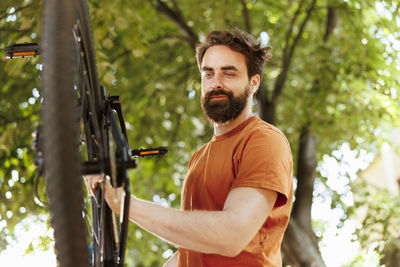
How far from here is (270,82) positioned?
6844 mm

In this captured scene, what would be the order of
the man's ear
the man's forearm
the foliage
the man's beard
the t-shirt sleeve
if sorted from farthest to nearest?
the foliage < the man's ear < the man's beard < the t-shirt sleeve < the man's forearm

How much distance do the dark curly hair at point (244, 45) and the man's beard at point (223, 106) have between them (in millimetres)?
147

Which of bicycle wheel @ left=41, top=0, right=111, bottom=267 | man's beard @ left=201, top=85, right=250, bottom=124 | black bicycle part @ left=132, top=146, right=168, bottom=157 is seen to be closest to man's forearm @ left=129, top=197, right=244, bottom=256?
black bicycle part @ left=132, top=146, right=168, bottom=157

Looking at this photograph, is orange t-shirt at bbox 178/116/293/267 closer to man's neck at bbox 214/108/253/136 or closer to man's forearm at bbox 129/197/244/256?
man's neck at bbox 214/108/253/136

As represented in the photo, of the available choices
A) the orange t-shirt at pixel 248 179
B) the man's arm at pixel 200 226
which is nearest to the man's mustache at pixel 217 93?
the orange t-shirt at pixel 248 179

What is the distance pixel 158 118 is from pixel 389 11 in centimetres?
284

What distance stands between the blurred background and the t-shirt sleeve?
2.44 metres

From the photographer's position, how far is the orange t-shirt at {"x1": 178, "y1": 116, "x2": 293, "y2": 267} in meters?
1.68

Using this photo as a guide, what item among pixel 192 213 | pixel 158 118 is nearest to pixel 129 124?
pixel 158 118

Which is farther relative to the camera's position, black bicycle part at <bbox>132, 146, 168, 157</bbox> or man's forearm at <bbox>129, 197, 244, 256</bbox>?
black bicycle part at <bbox>132, 146, 168, 157</bbox>

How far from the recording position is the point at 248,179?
1.65 meters

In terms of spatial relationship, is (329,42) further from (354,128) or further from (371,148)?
(371,148)

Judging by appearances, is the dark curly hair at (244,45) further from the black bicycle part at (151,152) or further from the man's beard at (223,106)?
the black bicycle part at (151,152)

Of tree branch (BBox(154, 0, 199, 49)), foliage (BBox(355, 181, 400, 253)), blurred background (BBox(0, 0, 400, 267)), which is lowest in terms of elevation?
foliage (BBox(355, 181, 400, 253))
